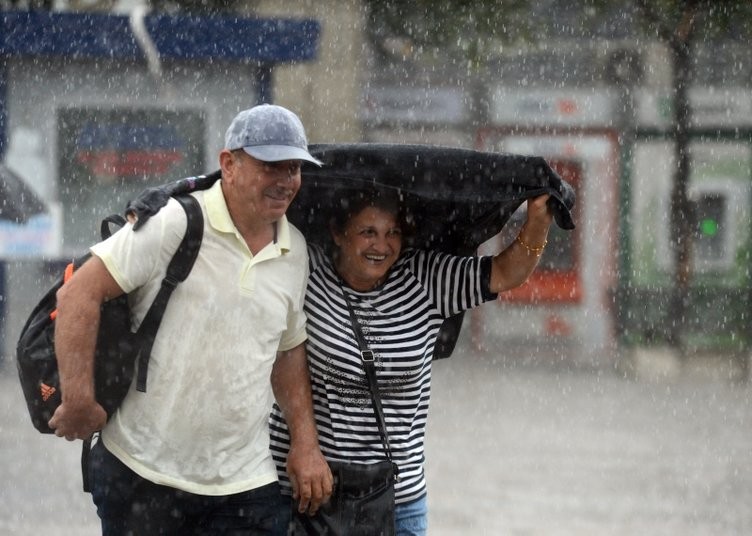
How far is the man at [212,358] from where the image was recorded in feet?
10.2

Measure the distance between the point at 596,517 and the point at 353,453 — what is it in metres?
3.60

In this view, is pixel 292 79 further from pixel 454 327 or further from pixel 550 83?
pixel 454 327

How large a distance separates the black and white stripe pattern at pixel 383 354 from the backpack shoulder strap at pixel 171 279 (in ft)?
1.43

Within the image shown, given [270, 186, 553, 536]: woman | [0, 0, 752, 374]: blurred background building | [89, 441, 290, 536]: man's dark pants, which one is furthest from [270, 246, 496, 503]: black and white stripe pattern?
[0, 0, 752, 374]: blurred background building

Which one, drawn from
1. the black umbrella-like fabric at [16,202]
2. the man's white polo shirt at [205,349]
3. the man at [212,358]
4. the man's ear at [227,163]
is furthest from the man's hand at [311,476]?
the black umbrella-like fabric at [16,202]

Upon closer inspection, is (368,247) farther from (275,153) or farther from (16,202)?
(16,202)

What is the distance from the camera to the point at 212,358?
3180 mm

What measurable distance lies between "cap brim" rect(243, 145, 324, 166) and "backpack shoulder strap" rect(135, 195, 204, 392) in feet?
0.64

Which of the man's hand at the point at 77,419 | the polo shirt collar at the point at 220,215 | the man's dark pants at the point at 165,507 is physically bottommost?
the man's dark pants at the point at 165,507

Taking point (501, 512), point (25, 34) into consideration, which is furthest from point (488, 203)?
point (25, 34)

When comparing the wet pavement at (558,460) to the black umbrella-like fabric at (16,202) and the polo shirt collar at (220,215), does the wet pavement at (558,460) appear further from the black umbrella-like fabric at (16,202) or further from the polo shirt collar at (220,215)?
the polo shirt collar at (220,215)

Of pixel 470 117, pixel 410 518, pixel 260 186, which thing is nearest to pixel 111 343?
pixel 260 186

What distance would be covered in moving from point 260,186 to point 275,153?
0.34ft

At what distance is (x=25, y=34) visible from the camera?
11297 millimetres
